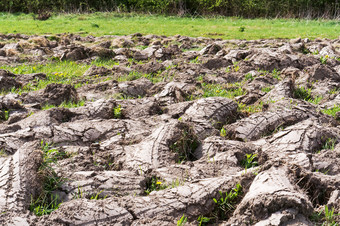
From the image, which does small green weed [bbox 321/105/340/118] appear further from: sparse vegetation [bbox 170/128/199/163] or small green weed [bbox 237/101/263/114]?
sparse vegetation [bbox 170/128/199/163]

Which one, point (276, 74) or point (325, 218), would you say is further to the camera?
point (276, 74)

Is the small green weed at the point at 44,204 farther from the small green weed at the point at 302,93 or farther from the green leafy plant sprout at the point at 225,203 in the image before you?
the small green weed at the point at 302,93

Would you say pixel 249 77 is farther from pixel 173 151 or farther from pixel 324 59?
pixel 173 151

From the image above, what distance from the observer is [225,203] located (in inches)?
107

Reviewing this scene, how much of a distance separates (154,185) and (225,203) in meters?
0.60

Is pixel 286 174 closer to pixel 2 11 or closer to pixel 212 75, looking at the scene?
pixel 212 75

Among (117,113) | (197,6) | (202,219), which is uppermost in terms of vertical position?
(197,6)

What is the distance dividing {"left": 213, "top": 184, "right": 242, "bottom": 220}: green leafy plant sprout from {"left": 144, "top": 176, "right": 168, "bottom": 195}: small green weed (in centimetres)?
45

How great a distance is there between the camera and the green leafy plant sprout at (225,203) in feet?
8.78

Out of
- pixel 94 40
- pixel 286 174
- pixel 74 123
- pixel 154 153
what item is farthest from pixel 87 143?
pixel 94 40

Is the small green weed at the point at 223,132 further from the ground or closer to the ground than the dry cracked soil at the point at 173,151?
closer to the ground

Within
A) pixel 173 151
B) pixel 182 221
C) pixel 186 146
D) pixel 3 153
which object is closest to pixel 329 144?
pixel 186 146

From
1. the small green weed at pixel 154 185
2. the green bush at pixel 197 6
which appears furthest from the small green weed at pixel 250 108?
the green bush at pixel 197 6

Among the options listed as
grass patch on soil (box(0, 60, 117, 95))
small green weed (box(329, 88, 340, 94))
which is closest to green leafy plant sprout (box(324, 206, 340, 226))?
small green weed (box(329, 88, 340, 94))
